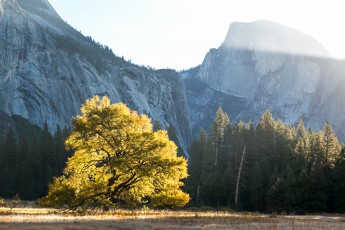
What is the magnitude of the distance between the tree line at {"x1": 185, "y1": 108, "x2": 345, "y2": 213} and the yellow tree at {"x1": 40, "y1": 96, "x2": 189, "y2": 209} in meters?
35.2

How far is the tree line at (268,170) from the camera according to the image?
195 feet

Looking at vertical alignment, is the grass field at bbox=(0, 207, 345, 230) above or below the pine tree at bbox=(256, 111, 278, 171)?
below

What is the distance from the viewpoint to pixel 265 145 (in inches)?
3061

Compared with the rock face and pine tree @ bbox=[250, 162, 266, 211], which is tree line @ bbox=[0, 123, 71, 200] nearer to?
pine tree @ bbox=[250, 162, 266, 211]

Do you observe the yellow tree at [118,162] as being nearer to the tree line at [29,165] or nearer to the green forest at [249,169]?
the green forest at [249,169]

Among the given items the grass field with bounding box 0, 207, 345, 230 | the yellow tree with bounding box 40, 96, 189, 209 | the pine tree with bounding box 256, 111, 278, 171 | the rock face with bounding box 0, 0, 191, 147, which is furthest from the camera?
the rock face with bounding box 0, 0, 191, 147

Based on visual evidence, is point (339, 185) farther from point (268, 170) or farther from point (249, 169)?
point (249, 169)

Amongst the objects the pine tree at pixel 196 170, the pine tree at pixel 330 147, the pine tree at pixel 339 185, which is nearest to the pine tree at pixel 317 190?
the pine tree at pixel 339 185

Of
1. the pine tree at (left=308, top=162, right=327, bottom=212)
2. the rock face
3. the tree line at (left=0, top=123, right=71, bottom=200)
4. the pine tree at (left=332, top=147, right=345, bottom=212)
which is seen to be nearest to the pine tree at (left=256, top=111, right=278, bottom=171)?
the pine tree at (left=332, top=147, right=345, bottom=212)

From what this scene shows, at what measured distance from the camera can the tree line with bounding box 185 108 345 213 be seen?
2341 inches

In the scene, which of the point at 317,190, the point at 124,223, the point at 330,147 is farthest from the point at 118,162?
the point at 330,147

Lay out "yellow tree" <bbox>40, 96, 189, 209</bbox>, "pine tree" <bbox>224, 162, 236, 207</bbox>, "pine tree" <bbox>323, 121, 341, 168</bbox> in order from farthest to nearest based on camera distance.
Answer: "pine tree" <bbox>224, 162, 236, 207</bbox> < "pine tree" <bbox>323, 121, 341, 168</bbox> < "yellow tree" <bbox>40, 96, 189, 209</bbox>

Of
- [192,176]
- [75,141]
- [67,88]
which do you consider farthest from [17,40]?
[75,141]

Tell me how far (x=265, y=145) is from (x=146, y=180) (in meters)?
52.2
